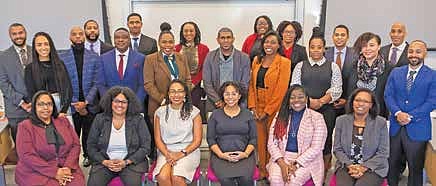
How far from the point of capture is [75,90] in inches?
171

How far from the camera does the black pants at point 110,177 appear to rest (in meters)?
3.62

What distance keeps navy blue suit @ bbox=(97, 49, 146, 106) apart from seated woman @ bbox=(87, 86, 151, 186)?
475mm

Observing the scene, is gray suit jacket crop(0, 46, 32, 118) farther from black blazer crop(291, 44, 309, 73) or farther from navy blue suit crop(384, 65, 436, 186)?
navy blue suit crop(384, 65, 436, 186)

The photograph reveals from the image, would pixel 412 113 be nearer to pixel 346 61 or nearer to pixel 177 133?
pixel 346 61

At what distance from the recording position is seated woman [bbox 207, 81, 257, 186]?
375 cm

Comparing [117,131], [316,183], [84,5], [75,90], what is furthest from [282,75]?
[84,5]

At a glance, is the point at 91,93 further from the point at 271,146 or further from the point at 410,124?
the point at 410,124

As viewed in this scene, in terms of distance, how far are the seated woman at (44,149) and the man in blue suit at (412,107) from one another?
2.24 m

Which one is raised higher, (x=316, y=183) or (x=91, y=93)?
(x=91, y=93)

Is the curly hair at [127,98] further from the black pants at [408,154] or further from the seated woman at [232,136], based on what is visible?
the black pants at [408,154]

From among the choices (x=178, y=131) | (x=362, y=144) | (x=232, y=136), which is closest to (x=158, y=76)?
(x=178, y=131)

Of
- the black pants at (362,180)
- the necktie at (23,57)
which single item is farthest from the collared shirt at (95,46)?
the black pants at (362,180)

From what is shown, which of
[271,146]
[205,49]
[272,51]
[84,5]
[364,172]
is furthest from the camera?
[84,5]

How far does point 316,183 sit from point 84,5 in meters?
3.48
